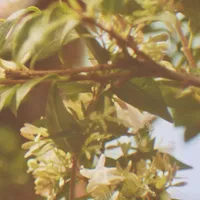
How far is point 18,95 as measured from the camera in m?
0.42

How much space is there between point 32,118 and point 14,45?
0.71 m

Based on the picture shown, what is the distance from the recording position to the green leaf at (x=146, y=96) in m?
0.46

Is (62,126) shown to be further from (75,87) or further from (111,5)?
(111,5)

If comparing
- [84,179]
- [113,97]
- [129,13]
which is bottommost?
[84,179]

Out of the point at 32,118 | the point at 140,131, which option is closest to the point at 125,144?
the point at 140,131

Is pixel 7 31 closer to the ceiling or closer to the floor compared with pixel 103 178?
closer to the ceiling

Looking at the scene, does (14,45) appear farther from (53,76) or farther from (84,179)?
(84,179)

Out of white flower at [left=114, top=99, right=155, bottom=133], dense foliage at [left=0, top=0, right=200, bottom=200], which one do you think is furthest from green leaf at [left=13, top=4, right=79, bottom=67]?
white flower at [left=114, top=99, right=155, bottom=133]

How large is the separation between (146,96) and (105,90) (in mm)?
39

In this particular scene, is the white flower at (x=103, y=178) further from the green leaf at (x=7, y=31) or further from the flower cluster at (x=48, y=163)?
the green leaf at (x=7, y=31)

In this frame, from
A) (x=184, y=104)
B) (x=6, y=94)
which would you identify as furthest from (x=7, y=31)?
(x=184, y=104)

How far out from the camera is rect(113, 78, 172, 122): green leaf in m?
0.46

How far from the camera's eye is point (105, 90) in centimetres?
47

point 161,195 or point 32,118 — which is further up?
point 161,195
